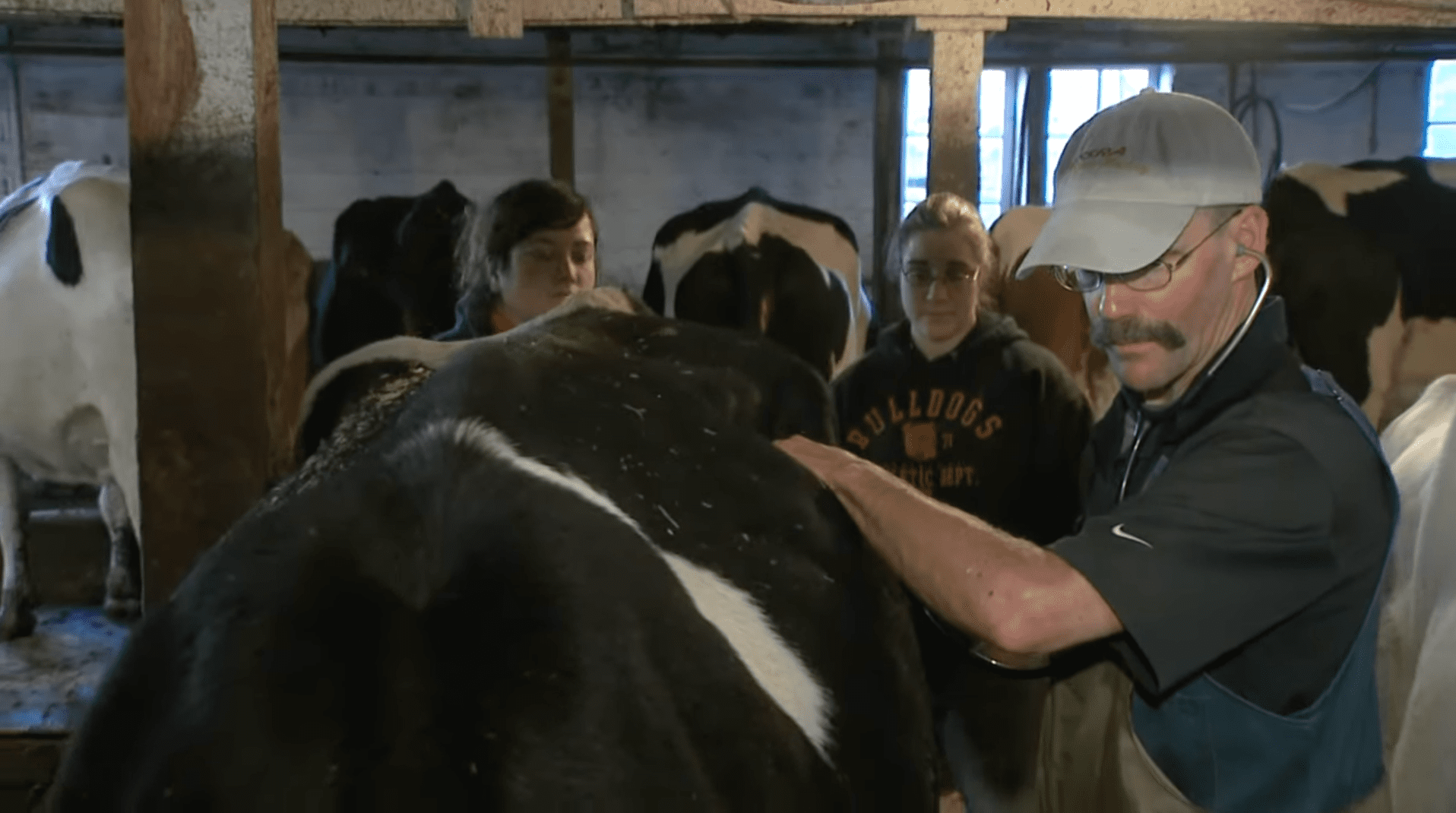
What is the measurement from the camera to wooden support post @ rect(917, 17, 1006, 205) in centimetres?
449

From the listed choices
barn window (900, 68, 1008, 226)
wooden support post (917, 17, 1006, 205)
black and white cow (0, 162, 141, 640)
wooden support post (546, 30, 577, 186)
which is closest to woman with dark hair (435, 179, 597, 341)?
wooden support post (917, 17, 1006, 205)

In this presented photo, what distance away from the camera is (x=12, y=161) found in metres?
10.6

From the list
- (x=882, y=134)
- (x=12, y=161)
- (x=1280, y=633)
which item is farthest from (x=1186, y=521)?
(x=12, y=161)

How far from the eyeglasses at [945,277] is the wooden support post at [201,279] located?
56.3 inches

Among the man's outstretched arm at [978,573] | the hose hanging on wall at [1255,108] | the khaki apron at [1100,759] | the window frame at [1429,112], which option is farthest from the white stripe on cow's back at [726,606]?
the window frame at [1429,112]

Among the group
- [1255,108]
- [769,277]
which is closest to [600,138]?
[1255,108]

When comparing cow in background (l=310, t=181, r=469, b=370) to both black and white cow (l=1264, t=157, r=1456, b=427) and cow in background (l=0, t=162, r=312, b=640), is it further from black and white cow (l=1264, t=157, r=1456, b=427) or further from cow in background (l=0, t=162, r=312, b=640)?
black and white cow (l=1264, t=157, r=1456, b=427)

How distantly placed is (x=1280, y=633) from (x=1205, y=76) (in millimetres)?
10693

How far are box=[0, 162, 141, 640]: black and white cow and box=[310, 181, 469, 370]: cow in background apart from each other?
1.81 metres

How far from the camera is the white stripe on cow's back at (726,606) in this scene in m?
1.13

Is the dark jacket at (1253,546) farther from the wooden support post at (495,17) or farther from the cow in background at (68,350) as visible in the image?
the cow in background at (68,350)

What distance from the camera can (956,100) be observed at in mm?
4598

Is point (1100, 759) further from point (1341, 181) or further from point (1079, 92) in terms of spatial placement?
point (1079, 92)

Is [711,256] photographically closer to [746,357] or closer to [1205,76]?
[746,357]
